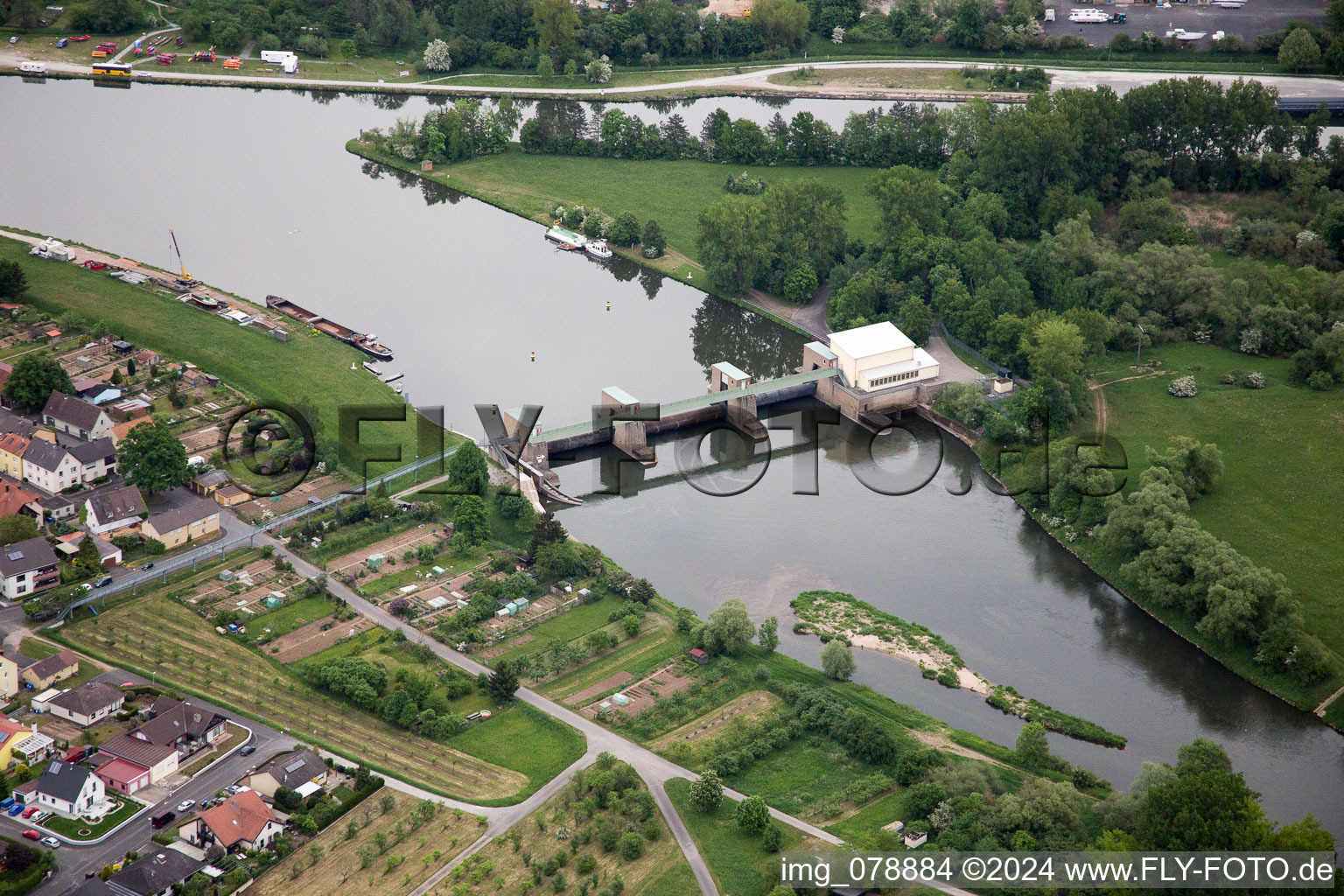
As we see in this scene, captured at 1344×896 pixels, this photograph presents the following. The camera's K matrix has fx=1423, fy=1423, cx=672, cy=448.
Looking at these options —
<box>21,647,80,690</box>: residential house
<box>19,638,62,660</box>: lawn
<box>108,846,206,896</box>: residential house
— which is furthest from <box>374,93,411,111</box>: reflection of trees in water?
<box>108,846,206,896</box>: residential house

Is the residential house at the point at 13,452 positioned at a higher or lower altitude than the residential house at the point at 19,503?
higher

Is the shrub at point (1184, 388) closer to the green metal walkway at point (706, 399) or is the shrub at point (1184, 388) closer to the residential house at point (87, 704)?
the green metal walkway at point (706, 399)

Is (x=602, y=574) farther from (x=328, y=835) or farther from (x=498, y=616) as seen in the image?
(x=328, y=835)

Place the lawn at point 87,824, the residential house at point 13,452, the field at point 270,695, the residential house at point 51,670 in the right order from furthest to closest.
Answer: the residential house at point 13,452 < the residential house at point 51,670 < the field at point 270,695 < the lawn at point 87,824

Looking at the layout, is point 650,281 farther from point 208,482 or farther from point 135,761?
point 135,761

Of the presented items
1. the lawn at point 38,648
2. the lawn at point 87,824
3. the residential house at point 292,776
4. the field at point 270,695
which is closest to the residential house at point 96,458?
the field at point 270,695

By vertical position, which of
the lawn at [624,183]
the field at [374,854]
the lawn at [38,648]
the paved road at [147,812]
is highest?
the lawn at [624,183]

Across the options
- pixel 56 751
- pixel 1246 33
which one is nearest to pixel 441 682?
pixel 56 751

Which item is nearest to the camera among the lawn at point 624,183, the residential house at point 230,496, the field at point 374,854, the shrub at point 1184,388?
the field at point 374,854
